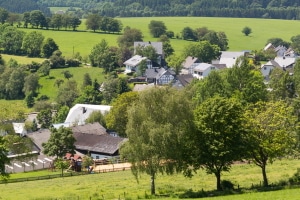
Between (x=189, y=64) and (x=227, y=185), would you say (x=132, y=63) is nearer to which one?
(x=189, y=64)

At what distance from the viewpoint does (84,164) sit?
58969 mm

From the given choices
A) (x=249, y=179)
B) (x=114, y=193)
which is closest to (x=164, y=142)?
(x=114, y=193)

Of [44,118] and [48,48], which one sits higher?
[48,48]

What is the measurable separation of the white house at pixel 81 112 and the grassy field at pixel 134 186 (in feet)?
136

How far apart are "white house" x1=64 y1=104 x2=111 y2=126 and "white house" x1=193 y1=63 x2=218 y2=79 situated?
131 ft

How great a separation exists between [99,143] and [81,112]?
25281 mm

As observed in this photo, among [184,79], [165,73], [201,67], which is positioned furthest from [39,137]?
[201,67]

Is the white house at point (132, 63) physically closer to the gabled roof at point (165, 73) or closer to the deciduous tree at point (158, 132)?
the gabled roof at point (165, 73)

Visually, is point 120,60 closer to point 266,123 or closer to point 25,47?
point 25,47

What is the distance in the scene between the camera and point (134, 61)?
134 m

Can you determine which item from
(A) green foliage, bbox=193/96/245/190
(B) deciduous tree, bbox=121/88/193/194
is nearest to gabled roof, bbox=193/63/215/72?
(A) green foliage, bbox=193/96/245/190

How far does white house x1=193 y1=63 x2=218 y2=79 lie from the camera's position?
422 ft

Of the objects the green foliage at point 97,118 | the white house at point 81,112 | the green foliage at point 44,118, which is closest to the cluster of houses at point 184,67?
the white house at point 81,112

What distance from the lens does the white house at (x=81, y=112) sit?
91812 millimetres
